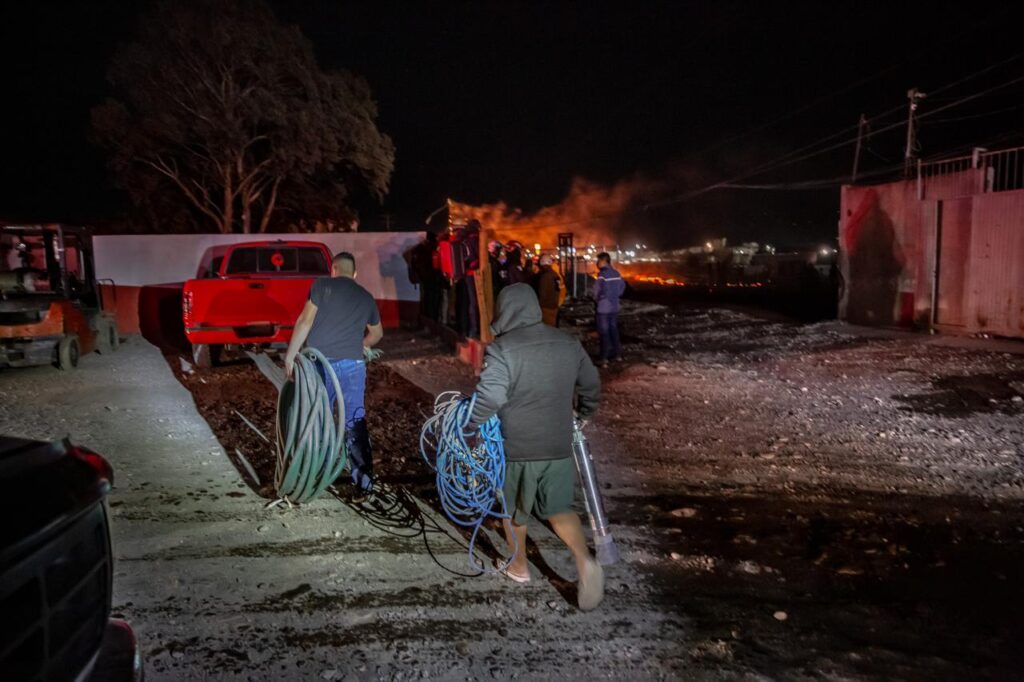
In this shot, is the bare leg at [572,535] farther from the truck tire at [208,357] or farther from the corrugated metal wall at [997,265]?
the corrugated metal wall at [997,265]

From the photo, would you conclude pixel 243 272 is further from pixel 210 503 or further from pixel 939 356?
pixel 939 356

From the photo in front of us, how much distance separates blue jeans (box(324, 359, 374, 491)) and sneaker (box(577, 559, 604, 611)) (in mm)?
2336

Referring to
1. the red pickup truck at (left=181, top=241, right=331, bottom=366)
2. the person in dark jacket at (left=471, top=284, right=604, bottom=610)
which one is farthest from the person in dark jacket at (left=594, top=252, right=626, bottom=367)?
the person in dark jacket at (left=471, top=284, right=604, bottom=610)

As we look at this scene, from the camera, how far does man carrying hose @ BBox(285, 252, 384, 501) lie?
553cm

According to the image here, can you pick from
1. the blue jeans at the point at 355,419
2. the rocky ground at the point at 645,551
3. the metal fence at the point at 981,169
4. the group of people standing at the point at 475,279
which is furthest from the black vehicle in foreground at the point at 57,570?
the metal fence at the point at 981,169

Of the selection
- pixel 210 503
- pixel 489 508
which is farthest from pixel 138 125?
pixel 489 508

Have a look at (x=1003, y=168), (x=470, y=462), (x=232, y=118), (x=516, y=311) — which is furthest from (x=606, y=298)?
(x=232, y=118)

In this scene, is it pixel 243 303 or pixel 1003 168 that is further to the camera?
pixel 1003 168

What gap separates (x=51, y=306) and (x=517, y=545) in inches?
375

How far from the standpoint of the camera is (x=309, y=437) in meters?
5.13

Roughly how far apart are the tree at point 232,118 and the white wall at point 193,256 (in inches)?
363

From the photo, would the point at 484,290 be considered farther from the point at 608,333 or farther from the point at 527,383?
the point at 527,383

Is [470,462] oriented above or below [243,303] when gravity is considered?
below

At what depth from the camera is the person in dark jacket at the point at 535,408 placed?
12.7ft
